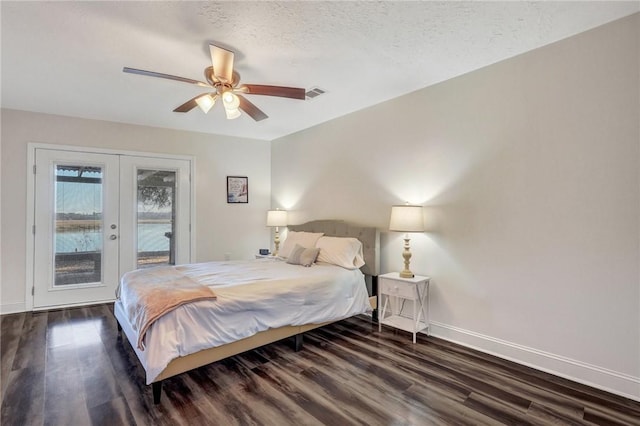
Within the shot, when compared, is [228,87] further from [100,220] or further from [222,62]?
[100,220]

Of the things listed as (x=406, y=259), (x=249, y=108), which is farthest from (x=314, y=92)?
(x=406, y=259)

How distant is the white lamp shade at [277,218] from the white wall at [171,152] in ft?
2.18

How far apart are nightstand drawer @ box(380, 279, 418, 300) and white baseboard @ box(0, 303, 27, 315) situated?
15.0ft

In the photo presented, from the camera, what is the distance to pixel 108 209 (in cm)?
460

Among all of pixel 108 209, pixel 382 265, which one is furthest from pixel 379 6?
pixel 108 209

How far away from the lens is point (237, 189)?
5.74m

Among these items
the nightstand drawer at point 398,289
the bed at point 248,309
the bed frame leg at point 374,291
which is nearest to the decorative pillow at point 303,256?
the bed at point 248,309

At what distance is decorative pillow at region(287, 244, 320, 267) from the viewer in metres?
3.83

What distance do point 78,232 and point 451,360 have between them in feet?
16.1

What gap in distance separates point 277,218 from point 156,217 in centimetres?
188

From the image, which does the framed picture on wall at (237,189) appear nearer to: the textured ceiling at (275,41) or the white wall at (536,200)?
the textured ceiling at (275,41)

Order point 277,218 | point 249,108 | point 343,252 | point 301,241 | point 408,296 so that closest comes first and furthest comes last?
1. point 249,108
2. point 408,296
3. point 343,252
4. point 301,241
5. point 277,218

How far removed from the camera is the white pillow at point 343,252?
148 inches

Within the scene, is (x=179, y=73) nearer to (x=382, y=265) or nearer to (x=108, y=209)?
(x=108, y=209)
